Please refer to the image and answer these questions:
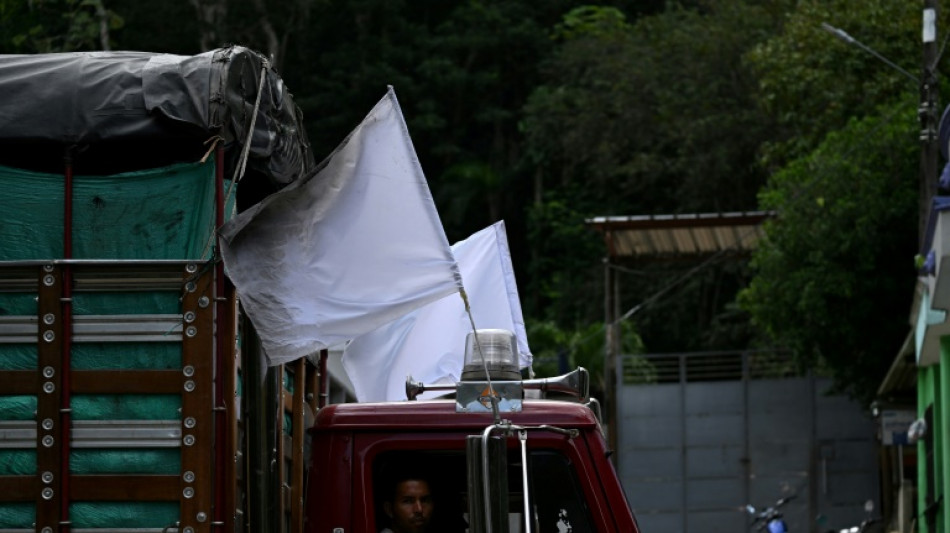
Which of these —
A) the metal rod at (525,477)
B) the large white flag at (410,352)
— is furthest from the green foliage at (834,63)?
the metal rod at (525,477)

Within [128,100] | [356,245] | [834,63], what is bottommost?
[356,245]

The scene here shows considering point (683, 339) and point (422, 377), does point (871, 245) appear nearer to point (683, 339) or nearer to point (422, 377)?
point (683, 339)

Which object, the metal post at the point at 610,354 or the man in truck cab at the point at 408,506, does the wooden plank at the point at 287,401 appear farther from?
the metal post at the point at 610,354

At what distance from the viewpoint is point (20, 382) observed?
16.7 feet

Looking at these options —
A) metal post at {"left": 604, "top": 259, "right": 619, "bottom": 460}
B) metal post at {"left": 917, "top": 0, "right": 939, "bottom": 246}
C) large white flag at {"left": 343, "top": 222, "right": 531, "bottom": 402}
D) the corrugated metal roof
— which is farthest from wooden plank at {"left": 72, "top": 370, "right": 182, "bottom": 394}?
metal post at {"left": 604, "top": 259, "right": 619, "bottom": 460}

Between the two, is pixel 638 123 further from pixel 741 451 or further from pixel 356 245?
pixel 356 245

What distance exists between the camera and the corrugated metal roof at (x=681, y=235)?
88.3ft

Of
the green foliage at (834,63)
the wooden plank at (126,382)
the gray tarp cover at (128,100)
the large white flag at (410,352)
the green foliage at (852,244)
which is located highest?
the green foliage at (834,63)

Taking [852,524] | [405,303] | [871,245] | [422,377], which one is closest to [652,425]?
[852,524]

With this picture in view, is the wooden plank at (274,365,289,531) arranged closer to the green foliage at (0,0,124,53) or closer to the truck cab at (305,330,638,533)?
the truck cab at (305,330,638,533)

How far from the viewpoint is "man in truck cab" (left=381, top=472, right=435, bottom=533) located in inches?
221

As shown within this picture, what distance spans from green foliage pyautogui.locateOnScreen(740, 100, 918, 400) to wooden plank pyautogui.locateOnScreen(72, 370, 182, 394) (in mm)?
18614

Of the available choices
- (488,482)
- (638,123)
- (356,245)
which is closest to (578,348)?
(638,123)

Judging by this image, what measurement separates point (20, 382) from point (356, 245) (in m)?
1.20
